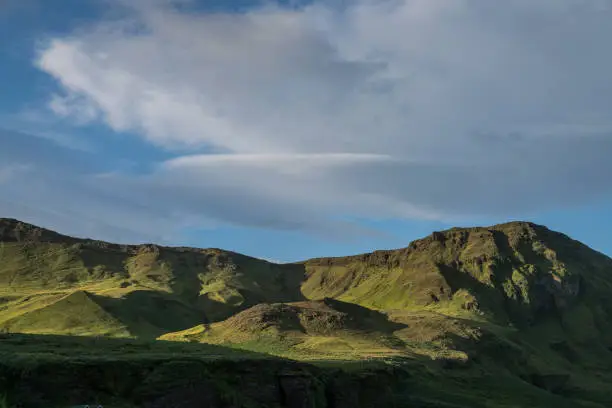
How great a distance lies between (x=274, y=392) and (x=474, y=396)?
109 m

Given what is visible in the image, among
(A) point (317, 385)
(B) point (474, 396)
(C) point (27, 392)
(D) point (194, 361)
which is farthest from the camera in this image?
(B) point (474, 396)

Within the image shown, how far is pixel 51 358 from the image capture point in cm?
7600

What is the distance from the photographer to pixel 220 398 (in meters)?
86.4

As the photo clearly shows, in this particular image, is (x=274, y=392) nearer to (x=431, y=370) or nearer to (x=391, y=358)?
(x=391, y=358)

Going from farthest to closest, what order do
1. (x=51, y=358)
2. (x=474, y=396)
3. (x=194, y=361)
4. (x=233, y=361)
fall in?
(x=474, y=396) → (x=233, y=361) → (x=194, y=361) → (x=51, y=358)

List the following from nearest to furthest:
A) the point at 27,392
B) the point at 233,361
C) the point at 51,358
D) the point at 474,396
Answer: the point at 27,392
the point at 51,358
the point at 233,361
the point at 474,396

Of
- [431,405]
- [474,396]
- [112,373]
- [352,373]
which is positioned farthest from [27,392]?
[474,396]

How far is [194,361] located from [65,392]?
18293 millimetres

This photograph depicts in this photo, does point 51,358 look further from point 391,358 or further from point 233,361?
point 391,358

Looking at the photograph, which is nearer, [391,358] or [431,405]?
[431,405]

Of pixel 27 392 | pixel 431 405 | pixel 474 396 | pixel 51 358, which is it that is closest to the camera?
pixel 27 392

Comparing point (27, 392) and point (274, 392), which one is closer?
point (27, 392)

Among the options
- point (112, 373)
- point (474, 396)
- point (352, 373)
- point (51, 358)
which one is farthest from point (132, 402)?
point (474, 396)

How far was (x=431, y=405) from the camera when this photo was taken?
162375 millimetres
